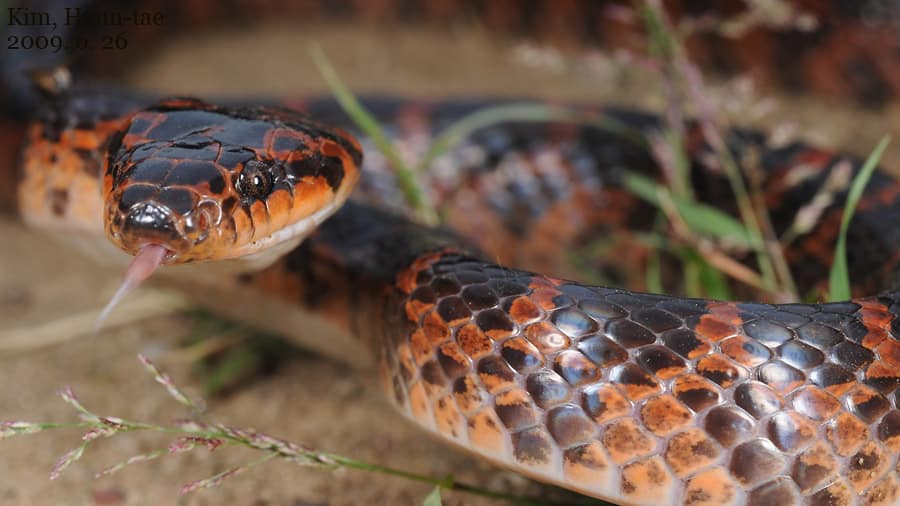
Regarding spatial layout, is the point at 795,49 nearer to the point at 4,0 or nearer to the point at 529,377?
the point at 529,377

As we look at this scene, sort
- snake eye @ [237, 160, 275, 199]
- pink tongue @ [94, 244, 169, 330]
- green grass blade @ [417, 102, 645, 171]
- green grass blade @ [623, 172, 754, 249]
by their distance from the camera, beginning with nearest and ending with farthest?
pink tongue @ [94, 244, 169, 330] → snake eye @ [237, 160, 275, 199] → green grass blade @ [623, 172, 754, 249] → green grass blade @ [417, 102, 645, 171]

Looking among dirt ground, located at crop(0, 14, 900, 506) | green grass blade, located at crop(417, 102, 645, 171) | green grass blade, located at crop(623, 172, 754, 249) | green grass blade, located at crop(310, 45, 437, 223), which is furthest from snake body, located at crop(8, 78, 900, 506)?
green grass blade, located at crop(417, 102, 645, 171)

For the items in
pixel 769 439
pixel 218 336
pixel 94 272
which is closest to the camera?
pixel 769 439

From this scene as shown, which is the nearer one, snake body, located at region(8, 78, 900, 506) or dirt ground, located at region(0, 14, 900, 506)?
snake body, located at region(8, 78, 900, 506)

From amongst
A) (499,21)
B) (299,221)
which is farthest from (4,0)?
(299,221)

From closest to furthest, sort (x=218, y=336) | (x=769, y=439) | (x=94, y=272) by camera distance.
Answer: (x=769, y=439) → (x=218, y=336) → (x=94, y=272)

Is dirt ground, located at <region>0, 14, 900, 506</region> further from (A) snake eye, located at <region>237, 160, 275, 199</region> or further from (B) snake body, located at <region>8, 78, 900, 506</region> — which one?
(A) snake eye, located at <region>237, 160, 275, 199</region>

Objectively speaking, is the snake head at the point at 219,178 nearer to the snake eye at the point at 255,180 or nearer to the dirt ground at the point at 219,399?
the snake eye at the point at 255,180

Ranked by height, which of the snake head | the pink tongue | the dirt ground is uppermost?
the snake head
